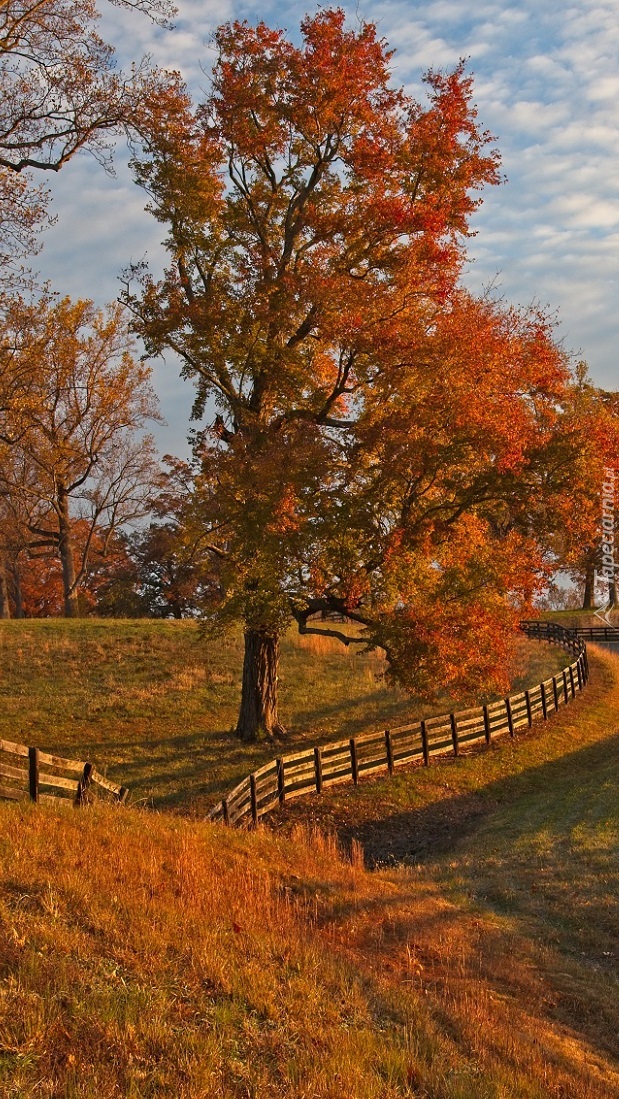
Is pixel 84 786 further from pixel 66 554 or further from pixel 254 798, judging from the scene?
pixel 66 554

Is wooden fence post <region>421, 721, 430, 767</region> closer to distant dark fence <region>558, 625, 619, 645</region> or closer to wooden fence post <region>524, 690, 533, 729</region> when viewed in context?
wooden fence post <region>524, 690, 533, 729</region>

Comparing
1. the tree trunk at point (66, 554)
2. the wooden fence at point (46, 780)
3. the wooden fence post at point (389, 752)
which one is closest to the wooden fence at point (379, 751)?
the wooden fence post at point (389, 752)

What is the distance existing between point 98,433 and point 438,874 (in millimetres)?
31748

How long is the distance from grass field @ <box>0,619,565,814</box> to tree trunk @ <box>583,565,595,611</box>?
29048mm

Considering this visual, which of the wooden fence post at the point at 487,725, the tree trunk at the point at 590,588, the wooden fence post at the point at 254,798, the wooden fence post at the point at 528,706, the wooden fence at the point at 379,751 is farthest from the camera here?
the tree trunk at the point at 590,588

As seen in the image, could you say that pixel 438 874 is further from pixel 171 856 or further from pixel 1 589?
pixel 1 589

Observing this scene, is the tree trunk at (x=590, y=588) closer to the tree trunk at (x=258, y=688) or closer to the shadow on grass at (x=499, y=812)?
the shadow on grass at (x=499, y=812)

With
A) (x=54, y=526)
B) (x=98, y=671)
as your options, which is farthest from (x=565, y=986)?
(x=54, y=526)

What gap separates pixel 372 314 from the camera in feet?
66.4

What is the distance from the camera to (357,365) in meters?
21.4

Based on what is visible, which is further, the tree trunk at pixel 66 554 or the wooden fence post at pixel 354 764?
the tree trunk at pixel 66 554

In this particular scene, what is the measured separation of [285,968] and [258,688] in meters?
16.8

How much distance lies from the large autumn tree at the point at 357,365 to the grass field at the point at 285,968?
7.67 meters

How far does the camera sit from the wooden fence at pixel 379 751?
17406 millimetres
